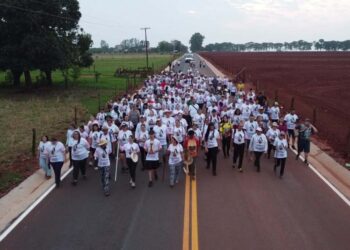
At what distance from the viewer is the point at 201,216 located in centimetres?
1066

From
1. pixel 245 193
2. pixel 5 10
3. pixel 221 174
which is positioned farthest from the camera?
pixel 5 10

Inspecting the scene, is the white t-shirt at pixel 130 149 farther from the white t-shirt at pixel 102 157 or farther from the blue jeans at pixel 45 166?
the blue jeans at pixel 45 166

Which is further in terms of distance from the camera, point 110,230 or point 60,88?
point 60,88

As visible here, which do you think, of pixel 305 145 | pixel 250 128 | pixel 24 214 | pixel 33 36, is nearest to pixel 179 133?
pixel 250 128

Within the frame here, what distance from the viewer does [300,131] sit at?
Result: 616 inches

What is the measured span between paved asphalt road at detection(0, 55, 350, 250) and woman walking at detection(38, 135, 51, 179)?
3.37 ft

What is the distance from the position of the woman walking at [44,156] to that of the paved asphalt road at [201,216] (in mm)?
1028

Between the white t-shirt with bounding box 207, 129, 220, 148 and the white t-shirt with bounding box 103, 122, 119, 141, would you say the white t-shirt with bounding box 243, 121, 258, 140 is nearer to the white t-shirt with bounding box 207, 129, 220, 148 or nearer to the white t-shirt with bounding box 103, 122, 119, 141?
the white t-shirt with bounding box 207, 129, 220, 148

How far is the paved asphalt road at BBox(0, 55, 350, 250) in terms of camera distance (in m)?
9.31

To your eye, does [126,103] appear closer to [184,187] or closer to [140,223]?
[184,187]

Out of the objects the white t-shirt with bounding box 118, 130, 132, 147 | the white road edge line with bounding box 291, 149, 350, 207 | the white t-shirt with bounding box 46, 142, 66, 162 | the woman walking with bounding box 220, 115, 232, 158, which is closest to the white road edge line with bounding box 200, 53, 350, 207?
the white road edge line with bounding box 291, 149, 350, 207

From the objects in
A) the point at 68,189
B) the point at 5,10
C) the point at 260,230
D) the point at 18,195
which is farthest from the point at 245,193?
the point at 5,10

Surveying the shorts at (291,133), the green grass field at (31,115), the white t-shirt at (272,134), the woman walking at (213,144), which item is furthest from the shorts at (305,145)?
the green grass field at (31,115)

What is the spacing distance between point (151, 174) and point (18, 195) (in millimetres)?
3800
